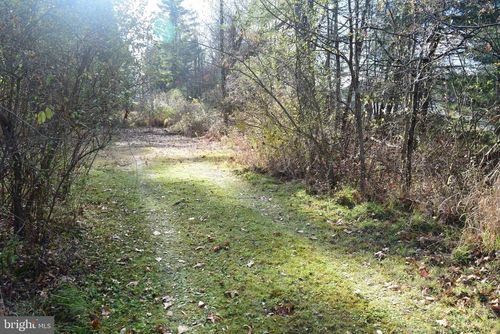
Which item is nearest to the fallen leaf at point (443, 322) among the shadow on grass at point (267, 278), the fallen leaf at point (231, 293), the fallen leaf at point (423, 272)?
the shadow on grass at point (267, 278)

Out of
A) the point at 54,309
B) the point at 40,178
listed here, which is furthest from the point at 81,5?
the point at 54,309

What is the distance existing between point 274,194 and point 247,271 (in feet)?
12.8

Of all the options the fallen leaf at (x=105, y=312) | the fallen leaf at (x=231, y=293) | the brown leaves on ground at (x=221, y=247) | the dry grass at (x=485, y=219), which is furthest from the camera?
the brown leaves on ground at (x=221, y=247)

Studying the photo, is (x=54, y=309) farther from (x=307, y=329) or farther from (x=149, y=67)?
(x=149, y=67)

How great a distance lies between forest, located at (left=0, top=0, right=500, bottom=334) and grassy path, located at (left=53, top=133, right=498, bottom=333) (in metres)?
0.02

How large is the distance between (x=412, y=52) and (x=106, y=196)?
6.76m

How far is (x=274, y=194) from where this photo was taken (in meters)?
8.70

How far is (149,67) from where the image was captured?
5.57m

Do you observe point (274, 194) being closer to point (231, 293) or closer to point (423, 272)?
point (423, 272)

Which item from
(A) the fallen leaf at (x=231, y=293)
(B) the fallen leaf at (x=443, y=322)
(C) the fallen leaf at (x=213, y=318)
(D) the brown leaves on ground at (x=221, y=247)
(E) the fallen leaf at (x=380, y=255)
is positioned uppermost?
(D) the brown leaves on ground at (x=221, y=247)

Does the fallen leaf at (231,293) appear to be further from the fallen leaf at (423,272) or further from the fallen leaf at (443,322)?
the fallen leaf at (423,272)

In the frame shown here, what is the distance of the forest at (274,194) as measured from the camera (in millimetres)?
3980

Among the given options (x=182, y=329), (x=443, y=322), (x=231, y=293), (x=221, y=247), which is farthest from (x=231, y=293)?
(x=443, y=322)

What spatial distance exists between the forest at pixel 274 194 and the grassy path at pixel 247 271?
25mm
